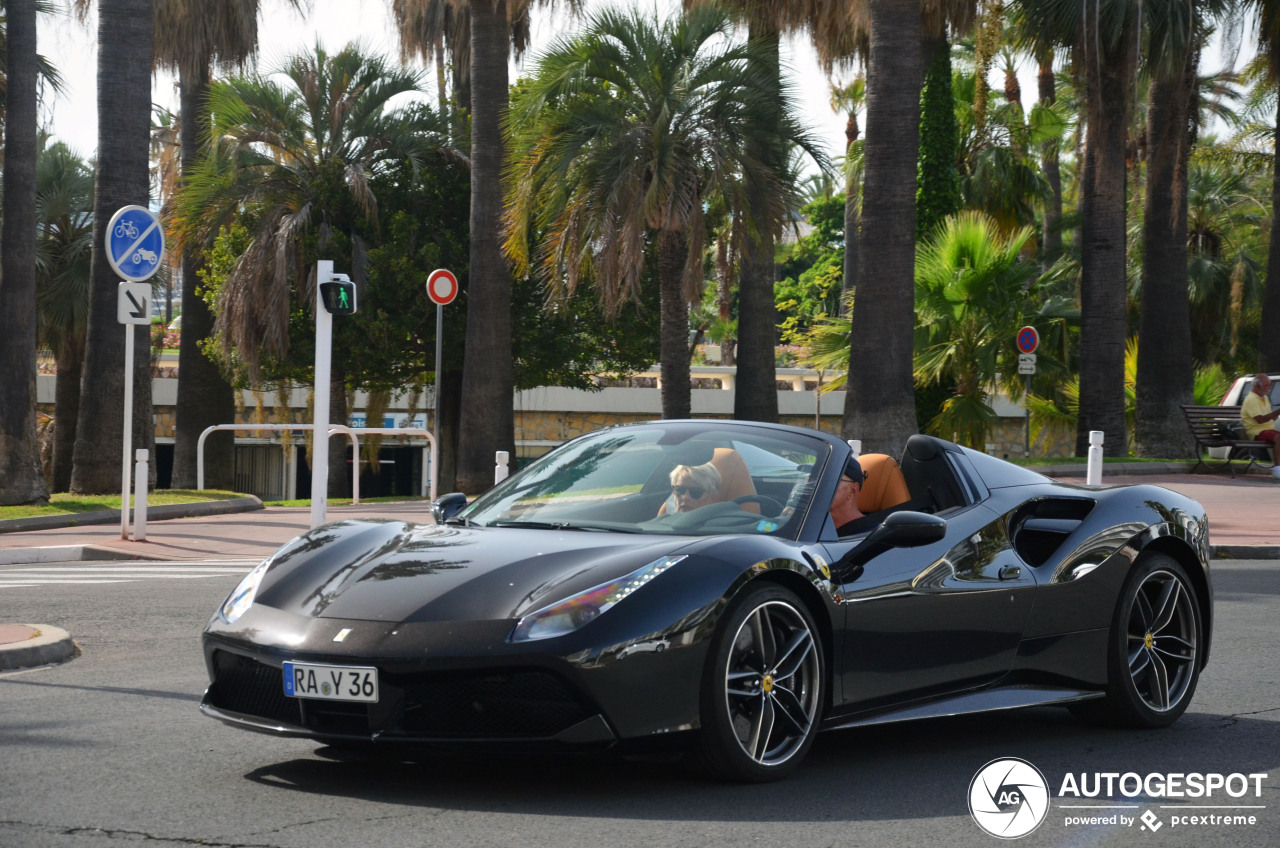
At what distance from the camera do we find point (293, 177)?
29.2 metres

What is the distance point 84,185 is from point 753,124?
60.1ft

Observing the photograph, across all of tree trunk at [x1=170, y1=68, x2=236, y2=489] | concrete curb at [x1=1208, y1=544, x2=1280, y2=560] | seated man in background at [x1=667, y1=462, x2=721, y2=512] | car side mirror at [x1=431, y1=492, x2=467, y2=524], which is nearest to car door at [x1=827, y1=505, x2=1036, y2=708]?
seated man in background at [x1=667, y1=462, x2=721, y2=512]

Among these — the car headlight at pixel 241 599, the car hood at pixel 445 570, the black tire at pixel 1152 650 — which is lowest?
the black tire at pixel 1152 650

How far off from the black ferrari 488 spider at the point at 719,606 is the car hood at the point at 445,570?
12 mm

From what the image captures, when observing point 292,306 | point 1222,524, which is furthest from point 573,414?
point 1222,524

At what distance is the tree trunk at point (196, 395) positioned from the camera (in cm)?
2770

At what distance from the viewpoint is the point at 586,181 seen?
2189 centimetres

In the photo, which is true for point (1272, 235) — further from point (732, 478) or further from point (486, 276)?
point (732, 478)

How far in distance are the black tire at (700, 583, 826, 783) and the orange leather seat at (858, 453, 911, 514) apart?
1201mm

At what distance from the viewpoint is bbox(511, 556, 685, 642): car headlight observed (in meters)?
4.40

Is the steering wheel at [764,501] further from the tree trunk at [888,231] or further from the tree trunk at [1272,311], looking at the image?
the tree trunk at [1272,311]

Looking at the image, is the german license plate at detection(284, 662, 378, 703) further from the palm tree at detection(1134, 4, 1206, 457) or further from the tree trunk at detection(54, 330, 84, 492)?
the palm tree at detection(1134, 4, 1206, 457)

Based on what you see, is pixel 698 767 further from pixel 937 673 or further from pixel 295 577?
pixel 295 577

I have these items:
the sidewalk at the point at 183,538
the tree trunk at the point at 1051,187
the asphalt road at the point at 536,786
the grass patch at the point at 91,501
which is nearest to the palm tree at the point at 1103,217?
the tree trunk at the point at 1051,187
